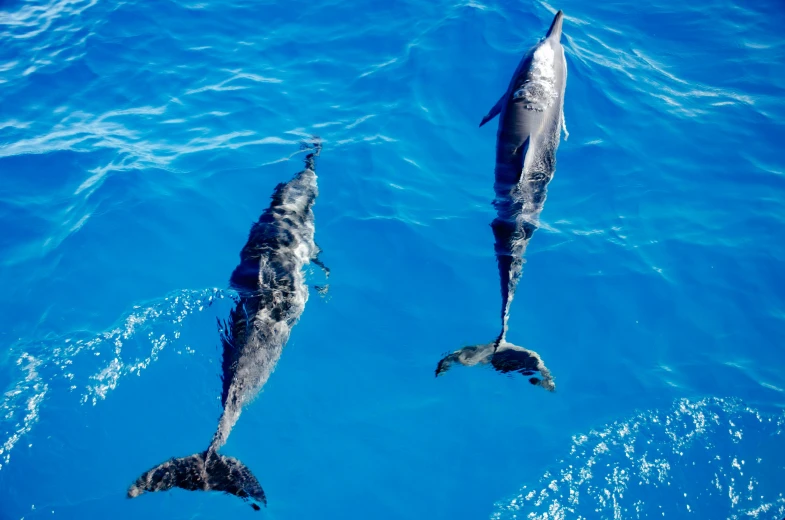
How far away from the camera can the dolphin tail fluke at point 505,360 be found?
23.6 feet

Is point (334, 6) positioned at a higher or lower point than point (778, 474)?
higher

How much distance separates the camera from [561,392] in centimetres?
750

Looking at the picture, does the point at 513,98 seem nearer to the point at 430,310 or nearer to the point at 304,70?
the point at 430,310

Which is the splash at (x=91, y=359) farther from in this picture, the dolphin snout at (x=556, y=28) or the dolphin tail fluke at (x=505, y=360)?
the dolphin snout at (x=556, y=28)

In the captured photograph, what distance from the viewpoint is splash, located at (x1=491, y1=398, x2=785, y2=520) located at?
6508 mm

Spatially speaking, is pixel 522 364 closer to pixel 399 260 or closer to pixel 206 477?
pixel 399 260

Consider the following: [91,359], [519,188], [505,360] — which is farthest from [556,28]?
[91,359]

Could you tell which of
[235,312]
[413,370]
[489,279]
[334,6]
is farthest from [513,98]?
[334,6]

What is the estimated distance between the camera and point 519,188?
824 cm

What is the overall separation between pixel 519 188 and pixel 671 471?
3947 millimetres

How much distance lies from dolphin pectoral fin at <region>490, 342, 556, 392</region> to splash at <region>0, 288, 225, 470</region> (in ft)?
12.6

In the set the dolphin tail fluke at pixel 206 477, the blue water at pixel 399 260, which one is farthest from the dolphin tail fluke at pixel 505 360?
the dolphin tail fluke at pixel 206 477

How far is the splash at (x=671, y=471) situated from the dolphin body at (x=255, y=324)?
3.03 m

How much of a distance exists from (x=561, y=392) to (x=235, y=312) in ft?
13.8
